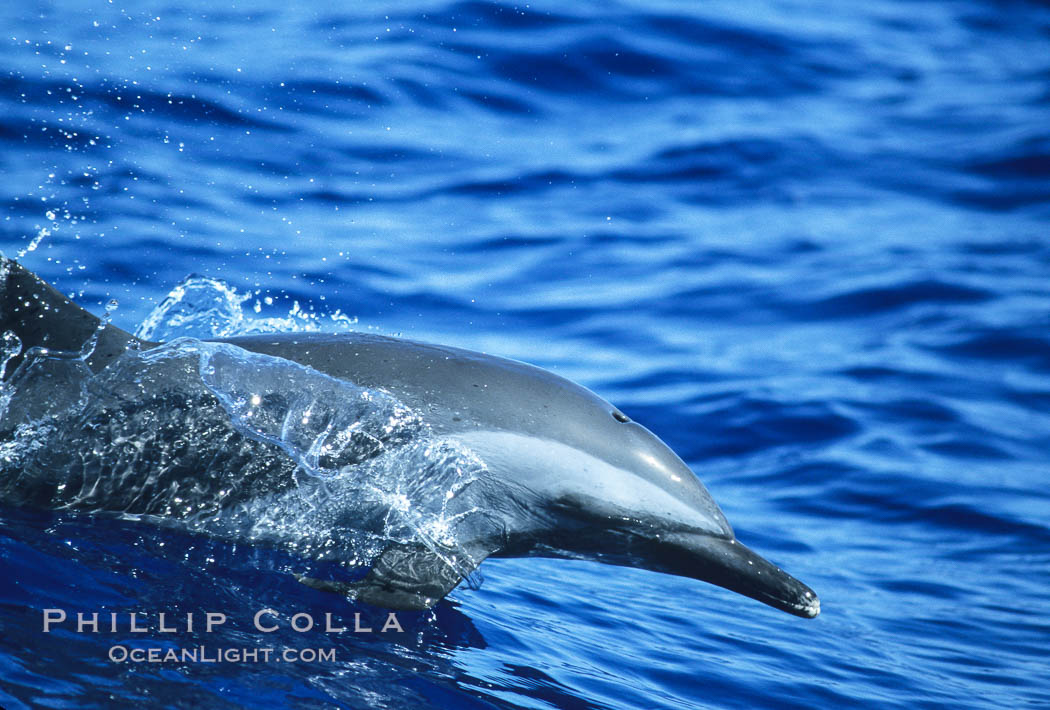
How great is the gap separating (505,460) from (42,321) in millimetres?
1814

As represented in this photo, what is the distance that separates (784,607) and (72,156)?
6.92 metres

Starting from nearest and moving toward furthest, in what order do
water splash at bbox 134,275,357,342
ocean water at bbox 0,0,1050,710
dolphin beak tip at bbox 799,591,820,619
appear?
ocean water at bbox 0,0,1050,710 → dolphin beak tip at bbox 799,591,820,619 → water splash at bbox 134,275,357,342

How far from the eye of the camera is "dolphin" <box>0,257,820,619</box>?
414cm

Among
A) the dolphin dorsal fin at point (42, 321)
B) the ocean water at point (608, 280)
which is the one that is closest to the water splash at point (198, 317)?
the ocean water at point (608, 280)

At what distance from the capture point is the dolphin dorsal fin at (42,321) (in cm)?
416

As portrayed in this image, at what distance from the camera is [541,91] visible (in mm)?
12797

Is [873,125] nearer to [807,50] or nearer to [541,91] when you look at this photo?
[807,50]

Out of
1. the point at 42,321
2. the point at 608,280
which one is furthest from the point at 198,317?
the point at 608,280

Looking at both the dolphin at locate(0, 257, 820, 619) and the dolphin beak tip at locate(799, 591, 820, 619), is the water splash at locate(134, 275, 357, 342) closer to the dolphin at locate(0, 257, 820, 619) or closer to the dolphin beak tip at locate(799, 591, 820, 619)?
the dolphin at locate(0, 257, 820, 619)

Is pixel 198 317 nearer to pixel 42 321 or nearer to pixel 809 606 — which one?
pixel 42 321

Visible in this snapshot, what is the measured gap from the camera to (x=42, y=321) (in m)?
4.18

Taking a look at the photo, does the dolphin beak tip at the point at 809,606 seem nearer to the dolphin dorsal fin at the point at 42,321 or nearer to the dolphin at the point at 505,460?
the dolphin at the point at 505,460

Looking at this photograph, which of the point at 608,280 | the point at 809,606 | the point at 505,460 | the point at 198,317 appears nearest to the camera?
the point at 505,460

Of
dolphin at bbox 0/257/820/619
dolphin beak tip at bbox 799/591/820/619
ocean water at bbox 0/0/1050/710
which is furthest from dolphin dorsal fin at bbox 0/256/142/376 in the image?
dolphin beak tip at bbox 799/591/820/619
